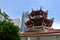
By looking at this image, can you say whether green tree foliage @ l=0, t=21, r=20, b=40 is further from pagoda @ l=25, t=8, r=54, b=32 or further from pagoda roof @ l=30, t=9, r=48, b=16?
pagoda roof @ l=30, t=9, r=48, b=16

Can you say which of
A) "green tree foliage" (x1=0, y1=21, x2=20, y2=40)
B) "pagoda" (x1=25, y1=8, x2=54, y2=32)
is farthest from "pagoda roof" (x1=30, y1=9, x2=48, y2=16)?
"green tree foliage" (x1=0, y1=21, x2=20, y2=40)

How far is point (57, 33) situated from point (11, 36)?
1640cm

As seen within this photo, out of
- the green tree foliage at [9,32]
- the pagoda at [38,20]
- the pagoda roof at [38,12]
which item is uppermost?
the pagoda roof at [38,12]

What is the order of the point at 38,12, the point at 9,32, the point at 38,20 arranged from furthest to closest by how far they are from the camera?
the point at 38,12 → the point at 38,20 → the point at 9,32

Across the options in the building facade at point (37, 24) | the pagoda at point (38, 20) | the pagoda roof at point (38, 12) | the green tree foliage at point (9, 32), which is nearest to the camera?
the green tree foliage at point (9, 32)

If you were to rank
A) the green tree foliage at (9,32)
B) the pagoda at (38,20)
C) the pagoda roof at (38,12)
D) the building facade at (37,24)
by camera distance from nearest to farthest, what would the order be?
the green tree foliage at (9,32)
the building facade at (37,24)
the pagoda at (38,20)
the pagoda roof at (38,12)

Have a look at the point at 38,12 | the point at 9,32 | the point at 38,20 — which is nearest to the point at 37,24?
the point at 38,20

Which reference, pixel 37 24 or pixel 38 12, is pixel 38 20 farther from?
pixel 38 12

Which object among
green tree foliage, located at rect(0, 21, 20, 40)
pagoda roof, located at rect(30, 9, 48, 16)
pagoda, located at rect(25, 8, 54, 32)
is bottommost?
green tree foliage, located at rect(0, 21, 20, 40)

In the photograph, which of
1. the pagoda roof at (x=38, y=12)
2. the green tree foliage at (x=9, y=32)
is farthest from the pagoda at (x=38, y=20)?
the green tree foliage at (x=9, y=32)

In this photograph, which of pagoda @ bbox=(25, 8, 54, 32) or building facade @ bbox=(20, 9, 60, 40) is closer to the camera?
building facade @ bbox=(20, 9, 60, 40)

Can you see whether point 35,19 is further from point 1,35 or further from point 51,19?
point 1,35

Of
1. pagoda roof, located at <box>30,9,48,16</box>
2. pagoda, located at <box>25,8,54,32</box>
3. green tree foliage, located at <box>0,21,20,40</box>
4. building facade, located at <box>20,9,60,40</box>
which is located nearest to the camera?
green tree foliage, located at <box>0,21,20,40</box>

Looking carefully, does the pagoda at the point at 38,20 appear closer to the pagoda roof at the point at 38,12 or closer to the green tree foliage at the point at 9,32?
the pagoda roof at the point at 38,12
